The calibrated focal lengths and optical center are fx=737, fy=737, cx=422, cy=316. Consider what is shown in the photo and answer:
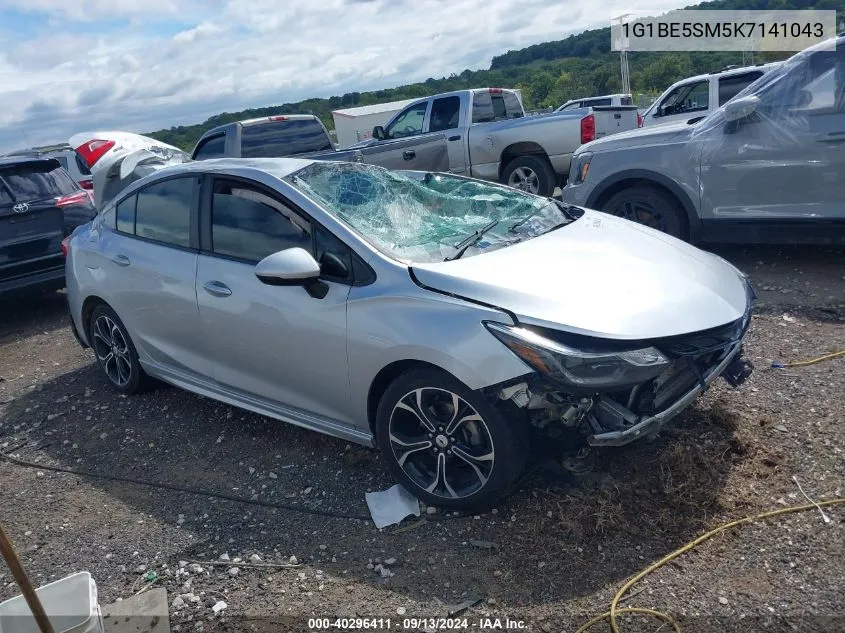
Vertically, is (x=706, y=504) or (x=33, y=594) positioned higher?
(x=33, y=594)

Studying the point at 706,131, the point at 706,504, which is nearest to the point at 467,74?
the point at 706,131

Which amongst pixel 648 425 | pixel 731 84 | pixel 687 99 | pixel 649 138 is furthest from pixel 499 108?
pixel 648 425

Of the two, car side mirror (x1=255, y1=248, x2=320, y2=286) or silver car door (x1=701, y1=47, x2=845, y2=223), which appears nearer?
car side mirror (x1=255, y1=248, x2=320, y2=286)

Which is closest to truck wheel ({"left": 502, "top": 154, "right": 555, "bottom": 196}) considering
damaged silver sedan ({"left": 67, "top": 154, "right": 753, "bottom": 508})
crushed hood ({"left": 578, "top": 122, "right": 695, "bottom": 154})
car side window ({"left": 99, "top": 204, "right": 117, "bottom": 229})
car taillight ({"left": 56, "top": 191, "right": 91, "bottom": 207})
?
crushed hood ({"left": 578, "top": 122, "right": 695, "bottom": 154})

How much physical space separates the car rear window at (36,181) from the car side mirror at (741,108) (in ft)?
22.2

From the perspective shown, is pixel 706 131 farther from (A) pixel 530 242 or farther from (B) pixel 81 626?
(B) pixel 81 626

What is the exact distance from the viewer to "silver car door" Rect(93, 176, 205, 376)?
14.7ft

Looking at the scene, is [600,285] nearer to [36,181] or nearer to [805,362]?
[805,362]

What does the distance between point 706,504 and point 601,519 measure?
501mm

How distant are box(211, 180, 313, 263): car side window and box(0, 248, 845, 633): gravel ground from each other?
1.18m

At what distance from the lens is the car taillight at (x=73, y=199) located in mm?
7867

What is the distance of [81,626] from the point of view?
2549 mm

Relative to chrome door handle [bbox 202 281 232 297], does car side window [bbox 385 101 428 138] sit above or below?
above

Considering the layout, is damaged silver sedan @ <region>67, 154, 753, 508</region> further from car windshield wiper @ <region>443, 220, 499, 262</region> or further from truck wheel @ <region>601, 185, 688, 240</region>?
truck wheel @ <region>601, 185, 688, 240</region>
